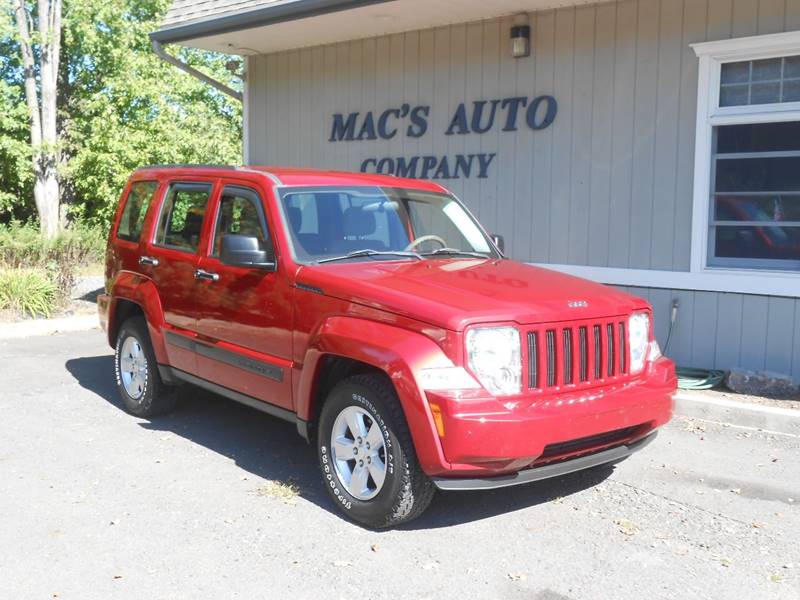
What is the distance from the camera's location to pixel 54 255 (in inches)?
609

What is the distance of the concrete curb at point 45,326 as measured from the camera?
11047 millimetres

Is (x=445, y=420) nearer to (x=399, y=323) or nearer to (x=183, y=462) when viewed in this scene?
(x=399, y=323)

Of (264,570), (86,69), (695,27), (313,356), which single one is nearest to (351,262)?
(313,356)

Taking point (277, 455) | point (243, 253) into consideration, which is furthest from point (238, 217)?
point (277, 455)

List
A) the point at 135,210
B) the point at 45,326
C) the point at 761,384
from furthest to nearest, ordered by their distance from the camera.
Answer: the point at 45,326 → the point at 761,384 → the point at 135,210

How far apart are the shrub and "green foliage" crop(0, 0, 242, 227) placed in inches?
455

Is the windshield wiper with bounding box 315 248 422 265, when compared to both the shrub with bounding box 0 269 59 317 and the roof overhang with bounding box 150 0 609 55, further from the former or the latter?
the shrub with bounding box 0 269 59 317

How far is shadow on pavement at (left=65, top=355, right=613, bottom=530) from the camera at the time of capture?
5.13m

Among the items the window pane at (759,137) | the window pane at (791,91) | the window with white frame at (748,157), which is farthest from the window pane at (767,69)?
the window pane at (759,137)

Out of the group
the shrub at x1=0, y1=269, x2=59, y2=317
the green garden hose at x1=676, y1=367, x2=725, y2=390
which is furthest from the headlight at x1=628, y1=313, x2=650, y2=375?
the shrub at x1=0, y1=269, x2=59, y2=317

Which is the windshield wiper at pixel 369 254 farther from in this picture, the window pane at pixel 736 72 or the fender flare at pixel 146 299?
the window pane at pixel 736 72

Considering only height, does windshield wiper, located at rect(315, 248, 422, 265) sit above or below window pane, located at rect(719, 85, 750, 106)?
below

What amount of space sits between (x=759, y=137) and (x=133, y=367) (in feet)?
18.4

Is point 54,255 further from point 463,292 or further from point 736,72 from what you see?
point 463,292
